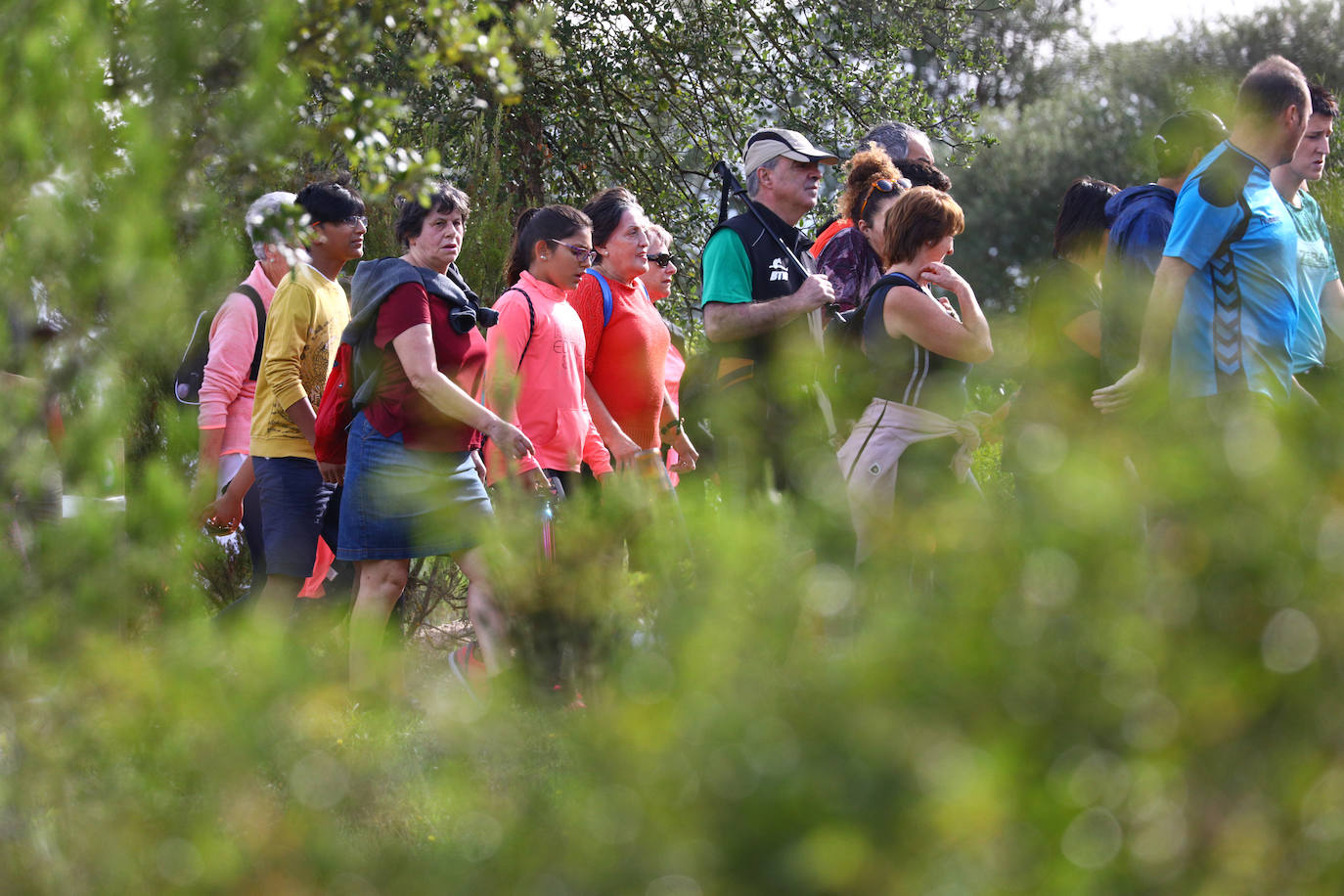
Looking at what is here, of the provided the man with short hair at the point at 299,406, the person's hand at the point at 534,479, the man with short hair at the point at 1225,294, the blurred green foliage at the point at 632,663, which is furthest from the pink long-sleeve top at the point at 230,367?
the man with short hair at the point at 1225,294

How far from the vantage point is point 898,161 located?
5738 mm

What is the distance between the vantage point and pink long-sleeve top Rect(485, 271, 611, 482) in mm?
4742

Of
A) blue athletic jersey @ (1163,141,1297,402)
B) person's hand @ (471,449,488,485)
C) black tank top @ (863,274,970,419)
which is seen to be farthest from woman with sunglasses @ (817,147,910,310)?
person's hand @ (471,449,488,485)

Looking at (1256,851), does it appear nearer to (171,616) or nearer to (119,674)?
(119,674)

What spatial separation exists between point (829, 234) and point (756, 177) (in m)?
0.68

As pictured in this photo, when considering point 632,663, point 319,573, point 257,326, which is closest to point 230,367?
point 257,326

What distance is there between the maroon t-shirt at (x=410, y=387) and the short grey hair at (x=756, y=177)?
1.34 metres

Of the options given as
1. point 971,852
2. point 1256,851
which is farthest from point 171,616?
point 1256,851

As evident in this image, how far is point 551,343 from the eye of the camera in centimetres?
477

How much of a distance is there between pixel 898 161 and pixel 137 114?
4421 mm

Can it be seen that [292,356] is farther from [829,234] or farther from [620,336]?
[829,234]

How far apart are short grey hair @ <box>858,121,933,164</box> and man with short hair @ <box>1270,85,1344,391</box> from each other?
148cm

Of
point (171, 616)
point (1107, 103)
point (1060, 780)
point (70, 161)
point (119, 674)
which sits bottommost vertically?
point (1107, 103)

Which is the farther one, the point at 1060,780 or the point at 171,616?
the point at 171,616
